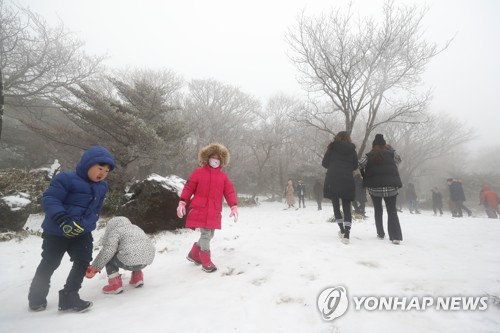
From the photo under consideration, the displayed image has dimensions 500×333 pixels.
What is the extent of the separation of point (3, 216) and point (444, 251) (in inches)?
407

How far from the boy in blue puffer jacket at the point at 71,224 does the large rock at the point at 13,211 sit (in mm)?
5871

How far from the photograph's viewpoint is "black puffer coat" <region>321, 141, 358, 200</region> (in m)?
4.81

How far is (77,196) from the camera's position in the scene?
2.76 m

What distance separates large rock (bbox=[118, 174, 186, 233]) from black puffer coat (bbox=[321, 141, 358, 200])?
3928 mm

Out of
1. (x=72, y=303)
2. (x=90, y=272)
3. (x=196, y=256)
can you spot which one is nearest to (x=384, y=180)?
(x=196, y=256)

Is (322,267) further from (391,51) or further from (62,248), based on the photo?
(391,51)

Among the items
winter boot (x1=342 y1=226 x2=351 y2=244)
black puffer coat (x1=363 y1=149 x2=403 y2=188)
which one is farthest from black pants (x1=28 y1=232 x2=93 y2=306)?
black puffer coat (x1=363 y1=149 x2=403 y2=188)

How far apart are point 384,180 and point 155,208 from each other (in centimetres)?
543

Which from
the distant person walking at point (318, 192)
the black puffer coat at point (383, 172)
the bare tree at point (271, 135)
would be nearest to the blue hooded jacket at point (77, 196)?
the black puffer coat at point (383, 172)

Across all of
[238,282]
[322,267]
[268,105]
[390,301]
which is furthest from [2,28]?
[268,105]

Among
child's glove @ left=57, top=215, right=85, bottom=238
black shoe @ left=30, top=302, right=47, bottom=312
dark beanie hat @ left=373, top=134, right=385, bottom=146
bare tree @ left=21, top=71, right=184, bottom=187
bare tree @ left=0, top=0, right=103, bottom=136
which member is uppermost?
bare tree @ left=0, top=0, right=103, bottom=136

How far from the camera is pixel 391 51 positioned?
9.91 meters

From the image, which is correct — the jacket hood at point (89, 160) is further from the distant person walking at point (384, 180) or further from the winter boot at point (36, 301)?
the distant person walking at point (384, 180)

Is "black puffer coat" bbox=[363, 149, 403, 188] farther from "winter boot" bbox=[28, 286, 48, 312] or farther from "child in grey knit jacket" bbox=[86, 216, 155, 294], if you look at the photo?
"winter boot" bbox=[28, 286, 48, 312]
